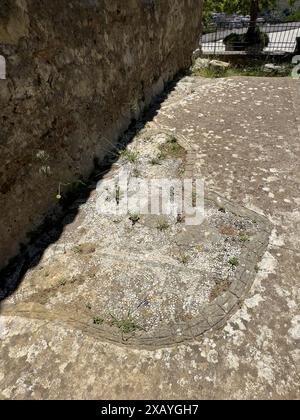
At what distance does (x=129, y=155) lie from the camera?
439cm

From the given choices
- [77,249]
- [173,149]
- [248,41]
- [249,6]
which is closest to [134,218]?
[77,249]

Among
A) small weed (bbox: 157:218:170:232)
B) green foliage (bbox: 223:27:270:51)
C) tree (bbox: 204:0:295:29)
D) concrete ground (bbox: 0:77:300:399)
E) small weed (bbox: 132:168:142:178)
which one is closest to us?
concrete ground (bbox: 0:77:300:399)

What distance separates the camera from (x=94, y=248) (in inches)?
123

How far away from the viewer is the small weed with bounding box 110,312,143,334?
2.44m

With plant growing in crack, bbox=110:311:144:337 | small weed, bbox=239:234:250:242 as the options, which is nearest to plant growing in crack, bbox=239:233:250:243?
small weed, bbox=239:234:250:242

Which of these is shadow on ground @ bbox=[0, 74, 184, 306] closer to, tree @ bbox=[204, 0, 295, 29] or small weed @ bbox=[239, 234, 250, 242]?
small weed @ bbox=[239, 234, 250, 242]

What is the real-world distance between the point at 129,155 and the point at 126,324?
260 cm

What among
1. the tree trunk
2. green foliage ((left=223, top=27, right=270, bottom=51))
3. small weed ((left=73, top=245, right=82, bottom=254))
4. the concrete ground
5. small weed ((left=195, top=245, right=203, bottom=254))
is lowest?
the concrete ground

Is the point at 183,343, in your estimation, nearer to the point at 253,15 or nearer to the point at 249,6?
the point at 253,15

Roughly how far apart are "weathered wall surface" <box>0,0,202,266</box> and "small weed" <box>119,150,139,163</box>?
235 mm

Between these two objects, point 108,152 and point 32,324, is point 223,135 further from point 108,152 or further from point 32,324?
point 32,324

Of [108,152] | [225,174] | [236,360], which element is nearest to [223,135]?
[225,174]

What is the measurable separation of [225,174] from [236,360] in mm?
2446

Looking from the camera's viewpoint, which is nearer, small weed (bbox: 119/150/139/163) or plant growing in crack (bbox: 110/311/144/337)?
plant growing in crack (bbox: 110/311/144/337)
